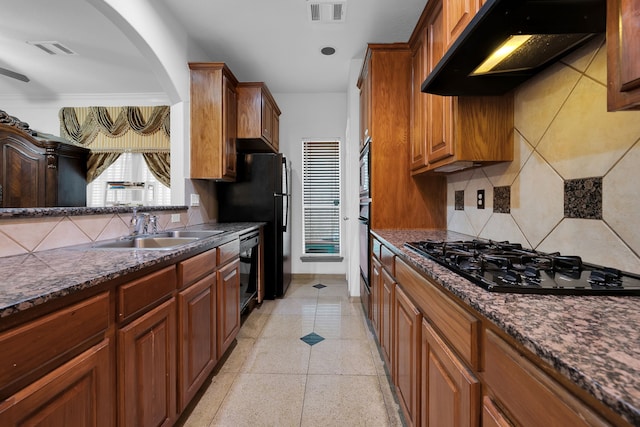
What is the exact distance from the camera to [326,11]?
7.93 feet

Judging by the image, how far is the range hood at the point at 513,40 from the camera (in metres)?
0.86

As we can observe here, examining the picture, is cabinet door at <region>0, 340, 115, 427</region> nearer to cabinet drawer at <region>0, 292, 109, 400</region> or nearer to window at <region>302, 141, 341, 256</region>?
cabinet drawer at <region>0, 292, 109, 400</region>

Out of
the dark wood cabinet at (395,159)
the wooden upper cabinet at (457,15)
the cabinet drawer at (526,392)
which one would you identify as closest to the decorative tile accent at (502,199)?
the dark wood cabinet at (395,159)

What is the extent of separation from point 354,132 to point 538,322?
9.60 feet

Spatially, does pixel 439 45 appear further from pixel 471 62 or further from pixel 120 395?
pixel 120 395

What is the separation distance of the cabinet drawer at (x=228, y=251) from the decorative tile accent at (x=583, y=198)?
1.81 metres

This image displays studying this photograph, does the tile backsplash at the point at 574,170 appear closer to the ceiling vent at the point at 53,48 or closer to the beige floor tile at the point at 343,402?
the beige floor tile at the point at 343,402

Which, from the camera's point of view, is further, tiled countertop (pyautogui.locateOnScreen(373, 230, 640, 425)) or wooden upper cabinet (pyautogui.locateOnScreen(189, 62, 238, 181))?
wooden upper cabinet (pyautogui.locateOnScreen(189, 62, 238, 181))

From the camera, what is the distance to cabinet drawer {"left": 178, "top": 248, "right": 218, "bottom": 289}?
140 cm

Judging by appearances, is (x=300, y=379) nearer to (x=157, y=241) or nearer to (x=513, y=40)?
(x=157, y=241)

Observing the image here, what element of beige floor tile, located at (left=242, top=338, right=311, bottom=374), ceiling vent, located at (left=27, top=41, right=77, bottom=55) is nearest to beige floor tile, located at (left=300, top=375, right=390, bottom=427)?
beige floor tile, located at (left=242, top=338, right=311, bottom=374)

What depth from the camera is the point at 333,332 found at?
2508mm

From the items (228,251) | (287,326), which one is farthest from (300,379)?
(228,251)

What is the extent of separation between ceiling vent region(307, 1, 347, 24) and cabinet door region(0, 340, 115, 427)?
260 centimetres
